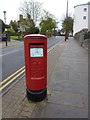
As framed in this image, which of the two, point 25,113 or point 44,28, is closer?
point 25,113

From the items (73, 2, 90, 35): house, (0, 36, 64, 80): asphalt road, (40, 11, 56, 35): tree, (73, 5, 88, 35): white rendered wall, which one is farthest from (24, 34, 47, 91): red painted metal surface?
(40, 11, 56, 35): tree

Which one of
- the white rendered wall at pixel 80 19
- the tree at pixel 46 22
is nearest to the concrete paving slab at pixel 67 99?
the white rendered wall at pixel 80 19

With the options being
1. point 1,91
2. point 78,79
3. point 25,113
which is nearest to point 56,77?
point 78,79

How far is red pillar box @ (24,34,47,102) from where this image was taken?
126 inches

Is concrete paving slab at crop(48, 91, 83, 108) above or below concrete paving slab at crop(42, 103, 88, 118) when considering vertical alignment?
above

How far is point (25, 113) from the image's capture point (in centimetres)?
294

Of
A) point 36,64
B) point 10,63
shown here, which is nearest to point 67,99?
point 36,64

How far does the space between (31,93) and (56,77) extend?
205cm

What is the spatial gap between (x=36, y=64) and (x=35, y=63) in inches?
1.4

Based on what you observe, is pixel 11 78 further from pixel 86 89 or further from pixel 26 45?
pixel 86 89

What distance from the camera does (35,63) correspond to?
3.28 m

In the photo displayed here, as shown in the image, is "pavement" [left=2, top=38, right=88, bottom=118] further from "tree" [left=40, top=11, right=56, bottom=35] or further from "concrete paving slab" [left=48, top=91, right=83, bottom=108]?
"tree" [left=40, top=11, right=56, bottom=35]

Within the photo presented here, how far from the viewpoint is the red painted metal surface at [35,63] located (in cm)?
318

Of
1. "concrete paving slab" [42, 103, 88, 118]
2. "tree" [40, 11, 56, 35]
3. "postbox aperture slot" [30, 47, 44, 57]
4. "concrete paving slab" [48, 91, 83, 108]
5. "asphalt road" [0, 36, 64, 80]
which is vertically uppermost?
"tree" [40, 11, 56, 35]
